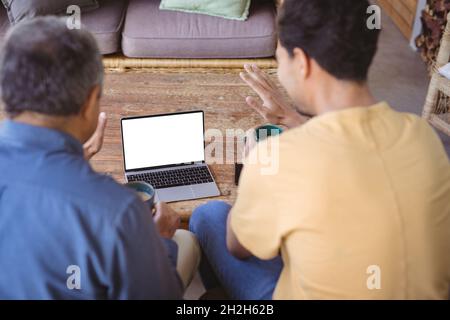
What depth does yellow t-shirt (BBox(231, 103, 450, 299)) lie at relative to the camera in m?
0.91

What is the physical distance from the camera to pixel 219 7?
2660 mm

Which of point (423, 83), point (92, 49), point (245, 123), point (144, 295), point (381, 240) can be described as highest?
point (92, 49)

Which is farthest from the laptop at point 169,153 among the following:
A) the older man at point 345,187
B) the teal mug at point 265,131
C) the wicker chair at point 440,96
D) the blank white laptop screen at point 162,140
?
the wicker chair at point 440,96

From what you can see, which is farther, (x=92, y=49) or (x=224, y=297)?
(x=224, y=297)

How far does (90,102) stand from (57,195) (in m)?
0.19

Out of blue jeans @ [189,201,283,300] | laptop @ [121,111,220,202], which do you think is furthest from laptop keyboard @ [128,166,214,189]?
blue jeans @ [189,201,283,300]

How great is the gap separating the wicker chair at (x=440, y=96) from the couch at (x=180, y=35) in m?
0.82

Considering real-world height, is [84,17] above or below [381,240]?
below

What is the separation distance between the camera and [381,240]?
0.93 meters

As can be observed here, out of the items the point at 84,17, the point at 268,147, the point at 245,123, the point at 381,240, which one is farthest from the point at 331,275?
the point at 84,17

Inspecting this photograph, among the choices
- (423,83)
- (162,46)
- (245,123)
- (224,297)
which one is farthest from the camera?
(423,83)

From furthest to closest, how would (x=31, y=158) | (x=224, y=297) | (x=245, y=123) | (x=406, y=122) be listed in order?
(x=245, y=123), (x=224, y=297), (x=406, y=122), (x=31, y=158)

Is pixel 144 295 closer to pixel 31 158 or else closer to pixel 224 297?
pixel 31 158

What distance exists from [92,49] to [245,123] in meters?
0.93
